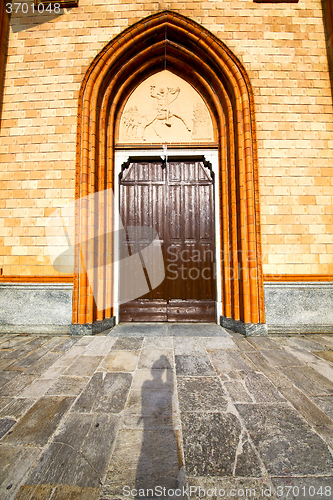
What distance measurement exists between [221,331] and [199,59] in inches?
210

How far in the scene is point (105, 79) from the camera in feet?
13.4

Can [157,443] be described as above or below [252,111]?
below

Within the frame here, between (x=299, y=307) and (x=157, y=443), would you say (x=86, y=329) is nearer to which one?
(x=157, y=443)

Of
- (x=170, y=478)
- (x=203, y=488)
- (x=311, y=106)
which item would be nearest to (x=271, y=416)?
(x=203, y=488)

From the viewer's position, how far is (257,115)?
3957 millimetres

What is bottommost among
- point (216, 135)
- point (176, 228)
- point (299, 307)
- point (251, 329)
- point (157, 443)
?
point (157, 443)

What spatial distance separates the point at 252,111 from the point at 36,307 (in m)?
5.33

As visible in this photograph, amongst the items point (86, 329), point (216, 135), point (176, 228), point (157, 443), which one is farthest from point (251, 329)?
point (216, 135)

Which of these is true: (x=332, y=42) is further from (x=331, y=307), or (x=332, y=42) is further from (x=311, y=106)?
(x=331, y=307)

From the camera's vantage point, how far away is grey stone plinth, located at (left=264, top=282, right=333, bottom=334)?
3678mm

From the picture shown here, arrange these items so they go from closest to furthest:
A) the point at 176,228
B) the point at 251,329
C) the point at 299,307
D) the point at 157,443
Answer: the point at 157,443, the point at 251,329, the point at 299,307, the point at 176,228

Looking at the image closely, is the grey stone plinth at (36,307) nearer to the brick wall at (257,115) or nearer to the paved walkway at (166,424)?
the brick wall at (257,115)

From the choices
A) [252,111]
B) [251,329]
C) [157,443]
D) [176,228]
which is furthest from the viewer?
[176,228]

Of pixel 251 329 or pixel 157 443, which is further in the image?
pixel 251 329
